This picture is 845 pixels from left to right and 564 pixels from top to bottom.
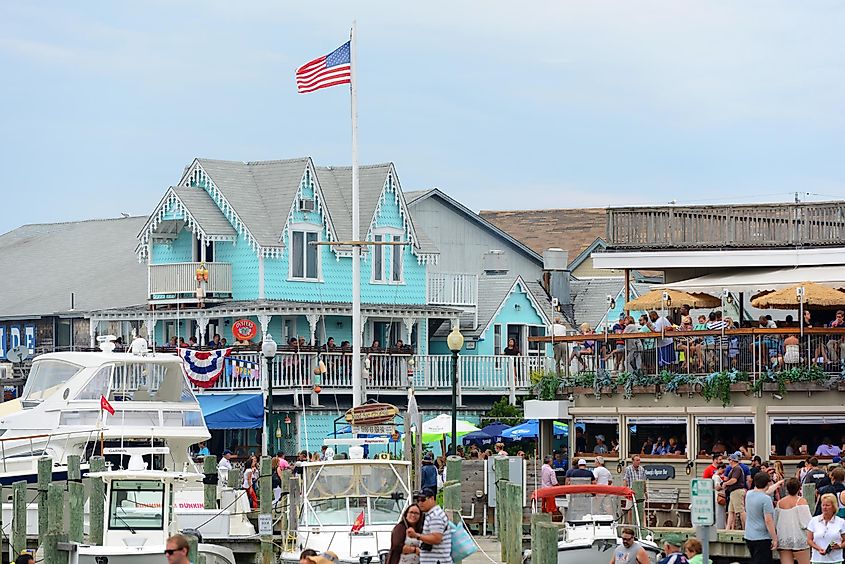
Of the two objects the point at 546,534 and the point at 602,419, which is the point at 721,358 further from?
the point at 546,534

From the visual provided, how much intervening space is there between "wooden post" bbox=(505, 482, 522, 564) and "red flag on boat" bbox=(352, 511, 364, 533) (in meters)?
2.91

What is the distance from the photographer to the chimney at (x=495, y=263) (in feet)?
223

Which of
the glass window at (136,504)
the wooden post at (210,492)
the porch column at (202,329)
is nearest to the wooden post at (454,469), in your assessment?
the wooden post at (210,492)

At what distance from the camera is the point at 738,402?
124 ft

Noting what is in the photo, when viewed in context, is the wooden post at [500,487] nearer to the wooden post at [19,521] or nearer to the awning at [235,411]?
the wooden post at [19,521]

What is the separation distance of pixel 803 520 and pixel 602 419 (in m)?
15.0

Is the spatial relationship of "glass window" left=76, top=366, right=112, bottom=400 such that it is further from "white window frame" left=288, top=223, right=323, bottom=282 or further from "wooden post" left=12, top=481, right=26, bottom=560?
"white window frame" left=288, top=223, right=323, bottom=282

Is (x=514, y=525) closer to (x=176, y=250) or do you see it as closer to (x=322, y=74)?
(x=322, y=74)

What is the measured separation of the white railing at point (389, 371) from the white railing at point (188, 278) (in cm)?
400

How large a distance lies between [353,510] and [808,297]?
41.1 ft

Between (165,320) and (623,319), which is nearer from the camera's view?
(623,319)

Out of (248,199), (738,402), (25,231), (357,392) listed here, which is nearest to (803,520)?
(738,402)

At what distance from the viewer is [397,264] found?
6172 centimetres

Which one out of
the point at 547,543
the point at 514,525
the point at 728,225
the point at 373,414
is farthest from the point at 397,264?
the point at 547,543
